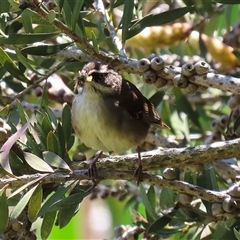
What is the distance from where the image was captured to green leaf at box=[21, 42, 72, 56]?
2.30 meters

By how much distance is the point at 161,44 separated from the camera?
2977 millimetres

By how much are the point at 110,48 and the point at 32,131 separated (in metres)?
0.66

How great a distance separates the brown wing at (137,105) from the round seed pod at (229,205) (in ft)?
3.12

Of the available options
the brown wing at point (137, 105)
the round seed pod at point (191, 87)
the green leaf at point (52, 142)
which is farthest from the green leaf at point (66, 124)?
the brown wing at point (137, 105)

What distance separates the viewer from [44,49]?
233 cm

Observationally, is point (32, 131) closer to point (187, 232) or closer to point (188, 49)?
point (187, 232)

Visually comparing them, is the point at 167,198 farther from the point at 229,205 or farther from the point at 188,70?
the point at 188,70

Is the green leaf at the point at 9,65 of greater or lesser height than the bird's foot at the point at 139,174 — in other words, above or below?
above

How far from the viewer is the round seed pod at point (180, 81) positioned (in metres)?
2.16

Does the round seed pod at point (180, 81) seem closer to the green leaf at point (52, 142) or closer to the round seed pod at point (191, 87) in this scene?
the round seed pod at point (191, 87)

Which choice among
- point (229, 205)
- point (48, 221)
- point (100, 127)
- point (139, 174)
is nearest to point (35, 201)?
point (48, 221)

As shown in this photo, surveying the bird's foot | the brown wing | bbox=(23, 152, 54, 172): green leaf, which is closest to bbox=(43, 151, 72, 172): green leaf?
bbox=(23, 152, 54, 172): green leaf

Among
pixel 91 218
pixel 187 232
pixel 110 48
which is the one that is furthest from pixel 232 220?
pixel 91 218

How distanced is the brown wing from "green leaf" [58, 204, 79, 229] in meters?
0.93
